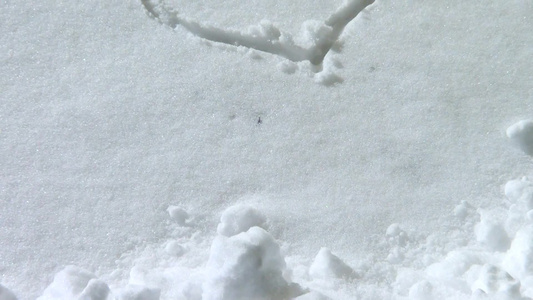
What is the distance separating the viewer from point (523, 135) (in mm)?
1381

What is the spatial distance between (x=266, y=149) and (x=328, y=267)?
1.13 feet

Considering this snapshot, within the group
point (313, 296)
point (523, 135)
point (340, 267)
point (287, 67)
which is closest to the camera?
point (313, 296)

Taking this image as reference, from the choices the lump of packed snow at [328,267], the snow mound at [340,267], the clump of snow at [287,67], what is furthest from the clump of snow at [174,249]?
the clump of snow at [287,67]

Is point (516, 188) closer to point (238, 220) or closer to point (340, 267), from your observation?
point (340, 267)

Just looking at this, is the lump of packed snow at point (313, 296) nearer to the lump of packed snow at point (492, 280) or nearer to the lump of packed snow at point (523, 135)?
the lump of packed snow at point (492, 280)

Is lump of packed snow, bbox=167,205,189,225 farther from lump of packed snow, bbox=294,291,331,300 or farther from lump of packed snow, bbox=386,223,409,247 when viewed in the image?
lump of packed snow, bbox=386,223,409,247

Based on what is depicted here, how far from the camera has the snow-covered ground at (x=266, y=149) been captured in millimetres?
1188

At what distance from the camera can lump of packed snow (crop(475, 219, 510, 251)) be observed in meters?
1.22

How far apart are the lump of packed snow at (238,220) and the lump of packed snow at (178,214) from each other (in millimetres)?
80

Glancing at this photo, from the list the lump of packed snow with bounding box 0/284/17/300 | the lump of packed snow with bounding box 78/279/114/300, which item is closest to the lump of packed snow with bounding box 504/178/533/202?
the lump of packed snow with bounding box 78/279/114/300

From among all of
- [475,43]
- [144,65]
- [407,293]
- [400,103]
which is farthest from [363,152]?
[144,65]

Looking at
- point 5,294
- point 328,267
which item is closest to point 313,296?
point 328,267

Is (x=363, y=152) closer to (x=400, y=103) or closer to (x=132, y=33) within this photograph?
(x=400, y=103)

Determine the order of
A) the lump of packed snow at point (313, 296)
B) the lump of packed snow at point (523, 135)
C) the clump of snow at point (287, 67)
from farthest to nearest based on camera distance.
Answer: the clump of snow at point (287, 67) → the lump of packed snow at point (523, 135) → the lump of packed snow at point (313, 296)
